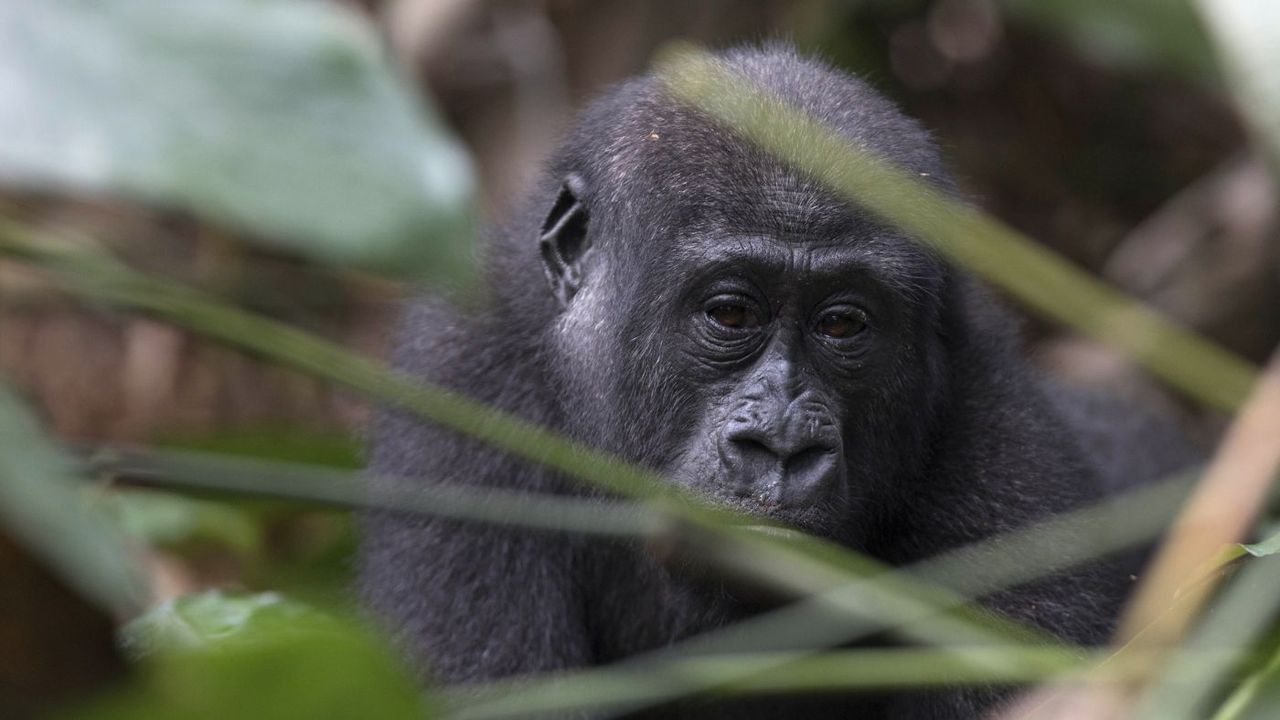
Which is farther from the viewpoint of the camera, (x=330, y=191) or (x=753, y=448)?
(x=753, y=448)

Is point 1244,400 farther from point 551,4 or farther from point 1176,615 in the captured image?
point 551,4

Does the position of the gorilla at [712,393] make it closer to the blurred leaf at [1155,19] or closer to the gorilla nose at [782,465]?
the gorilla nose at [782,465]

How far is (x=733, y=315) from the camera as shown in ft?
14.4

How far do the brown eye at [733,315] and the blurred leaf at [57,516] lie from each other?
10.0ft

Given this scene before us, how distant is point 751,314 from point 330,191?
3045mm

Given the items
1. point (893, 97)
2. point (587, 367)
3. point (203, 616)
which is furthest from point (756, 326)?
point (893, 97)

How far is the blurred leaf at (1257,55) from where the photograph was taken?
5.61ft

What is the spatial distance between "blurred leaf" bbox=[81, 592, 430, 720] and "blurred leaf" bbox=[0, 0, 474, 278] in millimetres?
420

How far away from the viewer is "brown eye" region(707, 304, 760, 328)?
4367 mm

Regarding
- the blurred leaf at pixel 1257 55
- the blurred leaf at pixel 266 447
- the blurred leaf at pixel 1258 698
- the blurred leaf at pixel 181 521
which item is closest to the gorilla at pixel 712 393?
the blurred leaf at pixel 266 447

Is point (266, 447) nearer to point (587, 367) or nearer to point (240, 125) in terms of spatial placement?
point (587, 367)

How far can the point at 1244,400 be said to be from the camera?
2875 mm

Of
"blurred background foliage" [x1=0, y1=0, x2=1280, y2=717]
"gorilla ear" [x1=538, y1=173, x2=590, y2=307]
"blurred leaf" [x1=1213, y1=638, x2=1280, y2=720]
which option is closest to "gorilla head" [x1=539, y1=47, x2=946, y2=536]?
"gorilla ear" [x1=538, y1=173, x2=590, y2=307]

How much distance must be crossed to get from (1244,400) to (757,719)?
2.31m
